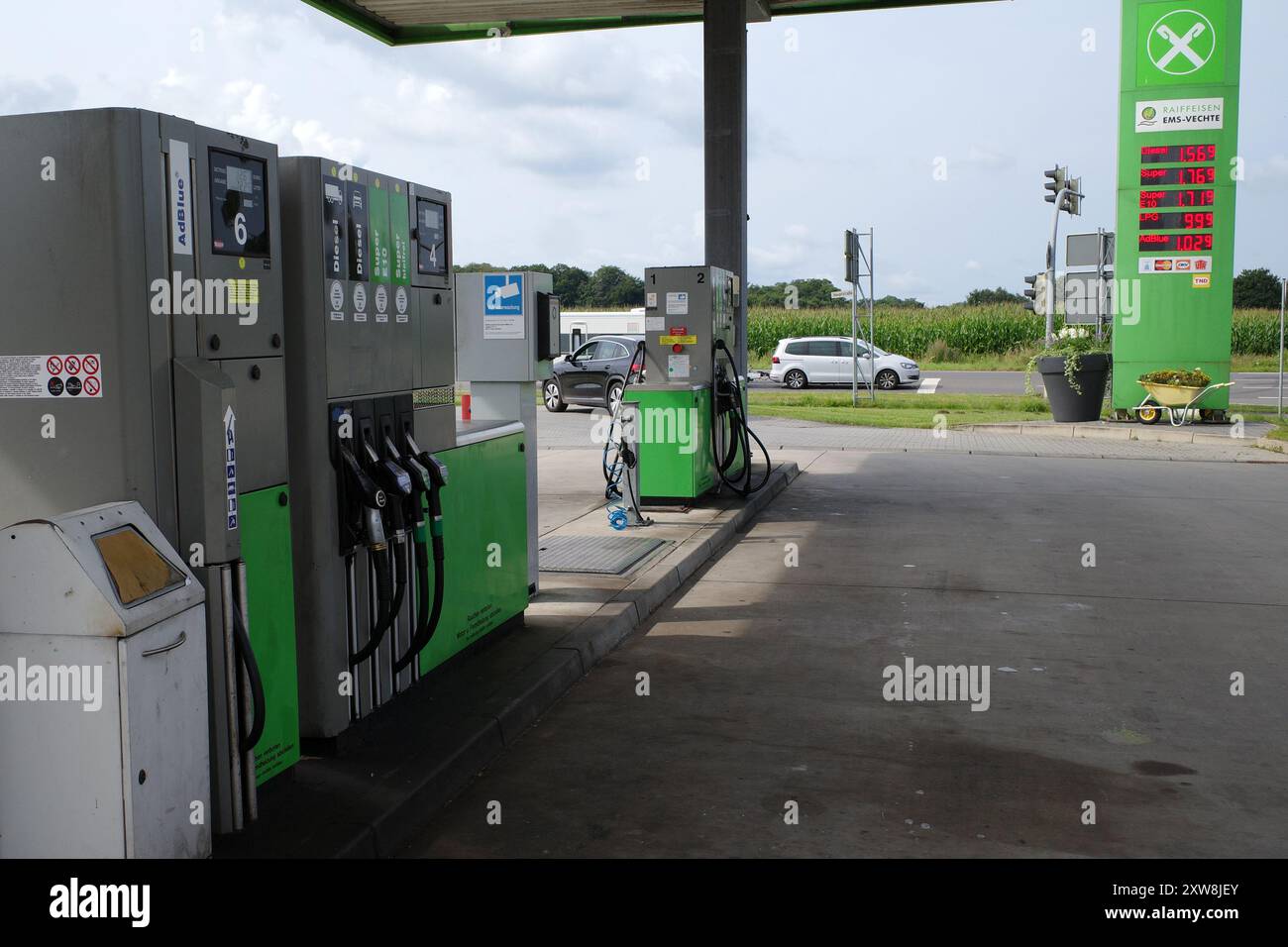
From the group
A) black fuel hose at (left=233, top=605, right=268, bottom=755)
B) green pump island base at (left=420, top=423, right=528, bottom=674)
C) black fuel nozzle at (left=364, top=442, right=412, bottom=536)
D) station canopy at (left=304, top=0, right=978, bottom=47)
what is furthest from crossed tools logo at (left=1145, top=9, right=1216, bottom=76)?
black fuel hose at (left=233, top=605, right=268, bottom=755)

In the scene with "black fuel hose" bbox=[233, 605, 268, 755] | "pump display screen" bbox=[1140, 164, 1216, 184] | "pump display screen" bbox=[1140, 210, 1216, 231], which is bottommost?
"black fuel hose" bbox=[233, 605, 268, 755]

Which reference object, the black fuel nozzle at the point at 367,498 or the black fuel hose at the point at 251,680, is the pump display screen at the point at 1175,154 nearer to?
the black fuel nozzle at the point at 367,498

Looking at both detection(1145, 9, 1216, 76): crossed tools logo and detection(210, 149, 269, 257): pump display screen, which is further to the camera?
detection(1145, 9, 1216, 76): crossed tools logo

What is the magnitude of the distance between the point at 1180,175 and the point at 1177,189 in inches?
9.1

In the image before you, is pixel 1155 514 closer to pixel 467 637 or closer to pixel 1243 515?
pixel 1243 515

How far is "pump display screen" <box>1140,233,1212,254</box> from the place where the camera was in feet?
66.3

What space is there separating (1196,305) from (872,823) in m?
18.2

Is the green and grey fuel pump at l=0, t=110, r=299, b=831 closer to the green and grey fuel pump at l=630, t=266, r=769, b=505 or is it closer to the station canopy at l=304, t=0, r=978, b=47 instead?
the green and grey fuel pump at l=630, t=266, r=769, b=505

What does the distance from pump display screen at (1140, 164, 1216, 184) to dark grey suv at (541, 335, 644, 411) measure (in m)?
9.76

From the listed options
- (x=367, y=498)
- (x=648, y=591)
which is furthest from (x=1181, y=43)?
(x=367, y=498)
